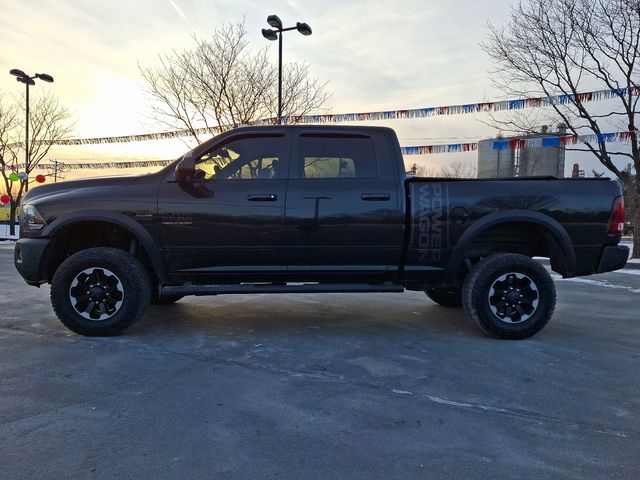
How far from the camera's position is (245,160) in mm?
4895

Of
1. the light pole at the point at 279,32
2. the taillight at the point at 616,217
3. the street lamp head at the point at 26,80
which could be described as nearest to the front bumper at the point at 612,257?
the taillight at the point at 616,217

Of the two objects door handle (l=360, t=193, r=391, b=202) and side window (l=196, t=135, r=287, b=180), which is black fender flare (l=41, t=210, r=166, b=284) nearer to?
side window (l=196, t=135, r=287, b=180)

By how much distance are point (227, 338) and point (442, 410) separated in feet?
7.80

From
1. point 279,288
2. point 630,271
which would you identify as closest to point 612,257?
point 279,288

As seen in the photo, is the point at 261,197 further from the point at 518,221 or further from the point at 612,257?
the point at 612,257

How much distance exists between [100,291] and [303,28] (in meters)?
14.4

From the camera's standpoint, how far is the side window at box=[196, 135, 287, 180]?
15.8 ft

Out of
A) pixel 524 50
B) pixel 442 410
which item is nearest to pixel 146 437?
pixel 442 410

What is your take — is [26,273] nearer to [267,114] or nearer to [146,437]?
[146,437]

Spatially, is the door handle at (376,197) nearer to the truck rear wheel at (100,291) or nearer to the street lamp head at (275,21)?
the truck rear wheel at (100,291)

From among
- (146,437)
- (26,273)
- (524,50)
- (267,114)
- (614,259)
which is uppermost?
(524,50)

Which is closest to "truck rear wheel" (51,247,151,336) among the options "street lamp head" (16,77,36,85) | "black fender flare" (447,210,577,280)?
"black fender flare" (447,210,577,280)

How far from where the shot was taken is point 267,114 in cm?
2011

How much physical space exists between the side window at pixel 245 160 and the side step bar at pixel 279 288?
3.52 ft
